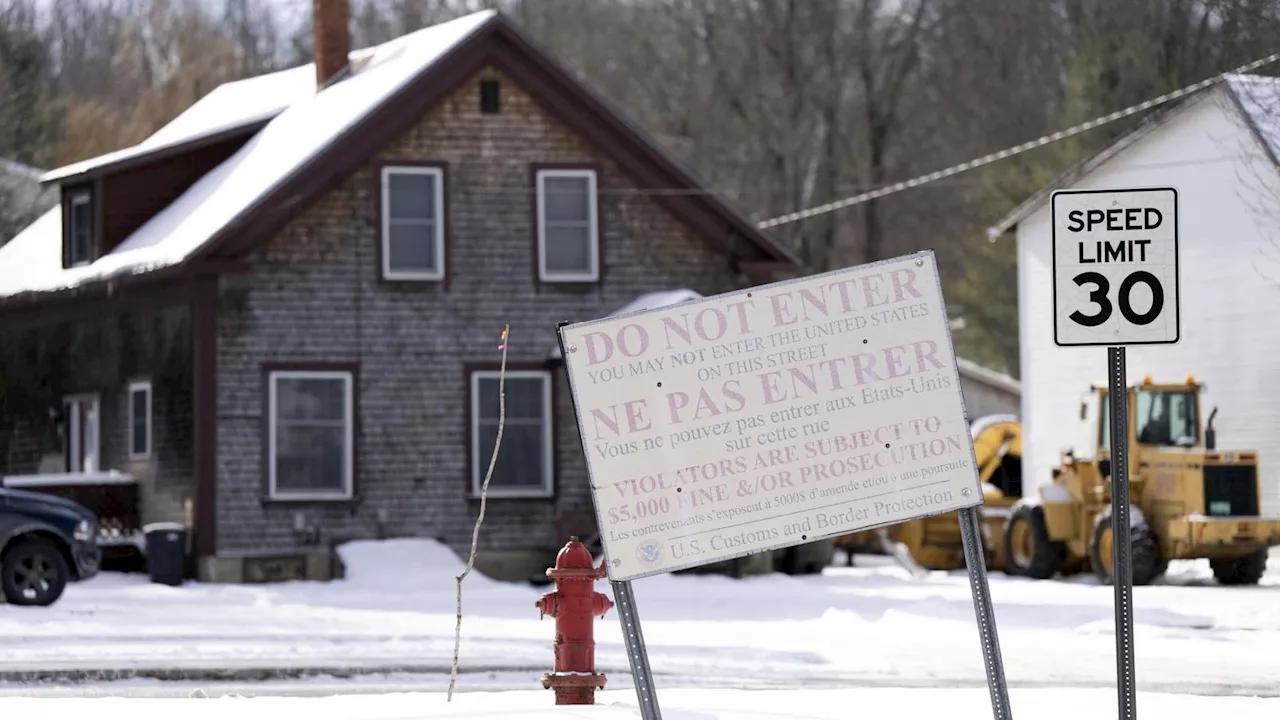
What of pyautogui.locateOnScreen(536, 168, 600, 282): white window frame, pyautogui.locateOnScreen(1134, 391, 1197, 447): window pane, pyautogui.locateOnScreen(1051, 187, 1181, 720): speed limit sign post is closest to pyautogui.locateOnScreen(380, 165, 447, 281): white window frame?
pyautogui.locateOnScreen(536, 168, 600, 282): white window frame

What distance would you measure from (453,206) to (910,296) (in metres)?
21.0

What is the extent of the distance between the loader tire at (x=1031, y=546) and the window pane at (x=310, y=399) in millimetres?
9761

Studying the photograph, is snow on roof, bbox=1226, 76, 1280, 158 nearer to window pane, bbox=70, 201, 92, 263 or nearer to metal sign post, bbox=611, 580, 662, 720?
metal sign post, bbox=611, 580, 662, 720

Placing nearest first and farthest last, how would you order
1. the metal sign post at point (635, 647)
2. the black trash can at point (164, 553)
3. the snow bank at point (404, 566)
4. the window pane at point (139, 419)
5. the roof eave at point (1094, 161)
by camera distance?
the metal sign post at point (635, 647), the snow bank at point (404, 566), the black trash can at point (164, 553), the roof eave at point (1094, 161), the window pane at point (139, 419)

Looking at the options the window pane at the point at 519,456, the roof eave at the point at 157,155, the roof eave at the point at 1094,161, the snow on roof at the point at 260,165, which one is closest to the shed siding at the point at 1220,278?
Result: the roof eave at the point at 1094,161

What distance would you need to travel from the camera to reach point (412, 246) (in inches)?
1256

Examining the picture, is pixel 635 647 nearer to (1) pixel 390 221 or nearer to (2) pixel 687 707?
(2) pixel 687 707

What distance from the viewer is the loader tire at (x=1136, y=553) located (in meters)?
29.8

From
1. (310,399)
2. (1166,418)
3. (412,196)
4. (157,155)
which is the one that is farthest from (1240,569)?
(157,155)

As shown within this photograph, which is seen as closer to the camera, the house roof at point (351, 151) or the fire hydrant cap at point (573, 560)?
the fire hydrant cap at point (573, 560)

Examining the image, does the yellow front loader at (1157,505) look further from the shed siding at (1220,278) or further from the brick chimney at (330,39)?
the brick chimney at (330,39)

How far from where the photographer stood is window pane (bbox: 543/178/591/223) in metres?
32.6

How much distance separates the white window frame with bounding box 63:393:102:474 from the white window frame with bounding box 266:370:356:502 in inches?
180

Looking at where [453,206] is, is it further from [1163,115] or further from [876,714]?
[876,714]
